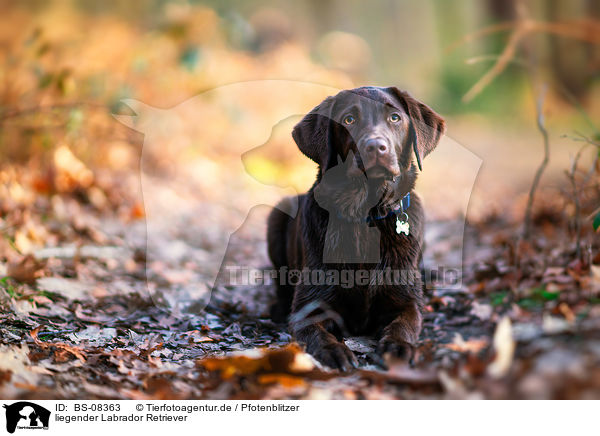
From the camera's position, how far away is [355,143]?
304 cm

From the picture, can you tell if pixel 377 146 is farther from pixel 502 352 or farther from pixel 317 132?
pixel 502 352

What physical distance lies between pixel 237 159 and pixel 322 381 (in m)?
6.57

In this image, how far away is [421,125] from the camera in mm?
3252

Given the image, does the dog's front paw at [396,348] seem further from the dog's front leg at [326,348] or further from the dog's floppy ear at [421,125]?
the dog's floppy ear at [421,125]

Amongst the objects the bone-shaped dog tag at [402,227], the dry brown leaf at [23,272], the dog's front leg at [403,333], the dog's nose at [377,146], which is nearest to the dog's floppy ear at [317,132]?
the dog's nose at [377,146]

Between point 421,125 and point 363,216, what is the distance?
65cm

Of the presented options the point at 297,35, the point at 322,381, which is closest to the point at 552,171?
the point at 297,35

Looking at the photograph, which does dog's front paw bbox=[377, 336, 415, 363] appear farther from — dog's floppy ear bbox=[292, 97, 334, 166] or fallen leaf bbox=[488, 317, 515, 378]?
dog's floppy ear bbox=[292, 97, 334, 166]

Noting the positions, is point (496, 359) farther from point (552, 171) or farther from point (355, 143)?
point (552, 171)

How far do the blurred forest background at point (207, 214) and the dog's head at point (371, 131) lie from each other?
0.53m

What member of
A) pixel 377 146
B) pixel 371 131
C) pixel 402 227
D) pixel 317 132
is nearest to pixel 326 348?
pixel 402 227

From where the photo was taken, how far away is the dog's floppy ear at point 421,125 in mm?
3191

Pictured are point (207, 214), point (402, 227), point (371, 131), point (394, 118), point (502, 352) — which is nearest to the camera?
point (502, 352)

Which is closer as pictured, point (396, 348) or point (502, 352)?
point (502, 352)
